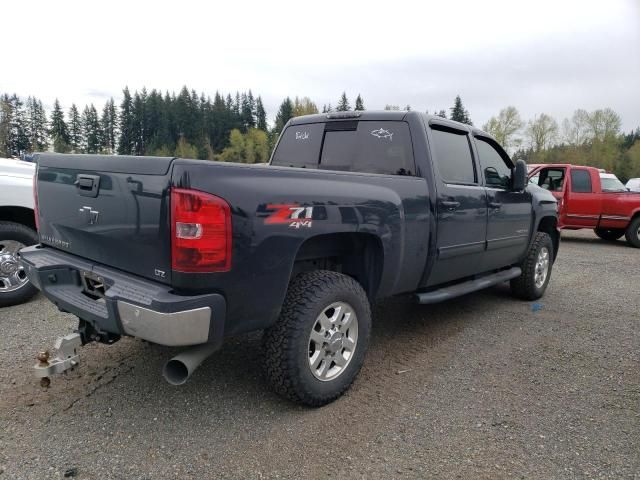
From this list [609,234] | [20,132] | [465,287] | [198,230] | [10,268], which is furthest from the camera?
[20,132]

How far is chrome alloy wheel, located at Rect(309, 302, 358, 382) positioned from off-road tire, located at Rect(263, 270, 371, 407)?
0.05m

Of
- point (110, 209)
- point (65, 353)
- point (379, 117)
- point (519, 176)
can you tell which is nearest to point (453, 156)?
point (379, 117)

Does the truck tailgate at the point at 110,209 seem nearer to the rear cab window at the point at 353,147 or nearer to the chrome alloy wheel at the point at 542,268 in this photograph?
the rear cab window at the point at 353,147

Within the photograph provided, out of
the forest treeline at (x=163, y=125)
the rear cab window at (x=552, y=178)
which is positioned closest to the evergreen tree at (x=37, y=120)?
the forest treeline at (x=163, y=125)

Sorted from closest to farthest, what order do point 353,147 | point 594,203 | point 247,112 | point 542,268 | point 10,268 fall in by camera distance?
point 353,147
point 10,268
point 542,268
point 594,203
point 247,112

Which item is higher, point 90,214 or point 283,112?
point 283,112

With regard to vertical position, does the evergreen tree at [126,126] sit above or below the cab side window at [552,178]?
above

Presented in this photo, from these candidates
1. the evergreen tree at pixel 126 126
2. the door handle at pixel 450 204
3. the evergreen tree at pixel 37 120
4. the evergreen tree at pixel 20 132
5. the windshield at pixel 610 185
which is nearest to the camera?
the door handle at pixel 450 204

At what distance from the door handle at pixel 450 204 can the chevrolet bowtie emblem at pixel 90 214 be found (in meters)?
2.44

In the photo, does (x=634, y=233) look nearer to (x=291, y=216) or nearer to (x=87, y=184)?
(x=291, y=216)

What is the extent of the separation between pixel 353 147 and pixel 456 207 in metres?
1.00

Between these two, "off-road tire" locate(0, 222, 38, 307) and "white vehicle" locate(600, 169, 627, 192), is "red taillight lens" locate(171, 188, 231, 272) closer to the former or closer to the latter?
"off-road tire" locate(0, 222, 38, 307)

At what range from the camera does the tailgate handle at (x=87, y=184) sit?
2.58 m

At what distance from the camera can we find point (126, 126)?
95.6 metres
